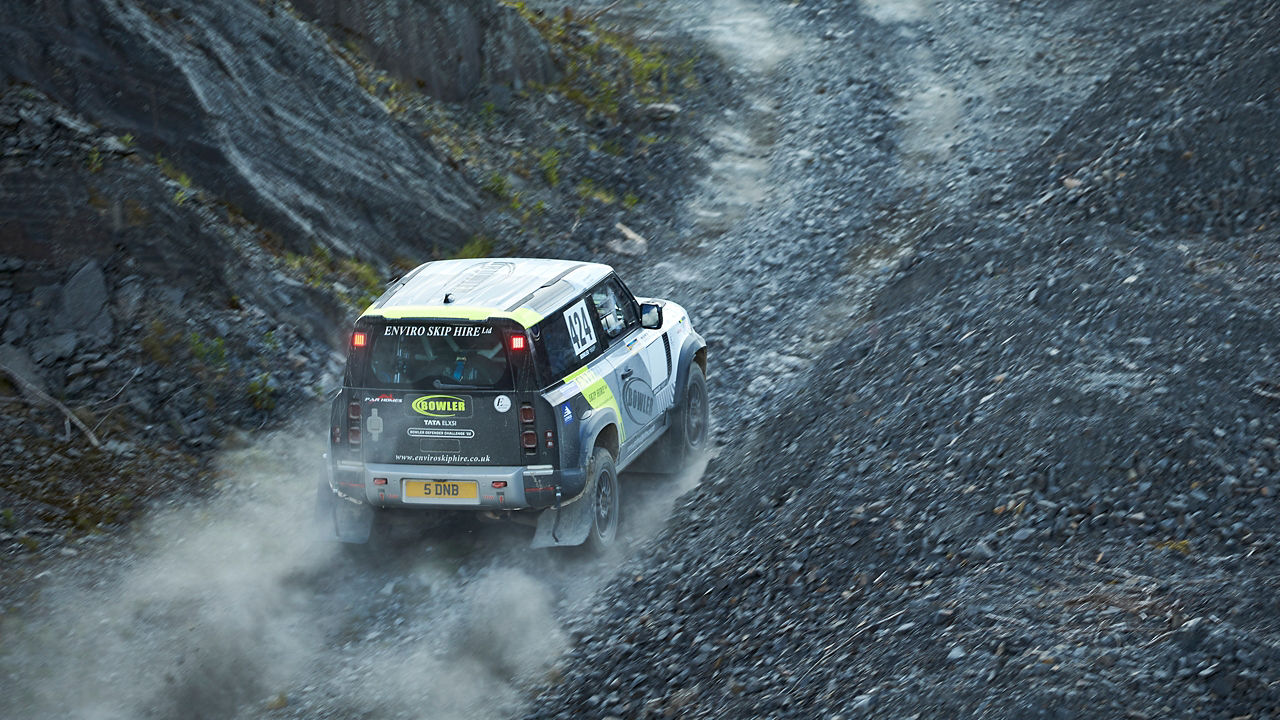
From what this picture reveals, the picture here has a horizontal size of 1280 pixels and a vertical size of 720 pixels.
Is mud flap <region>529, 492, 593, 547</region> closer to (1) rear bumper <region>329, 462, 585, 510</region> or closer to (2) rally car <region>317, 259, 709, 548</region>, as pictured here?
(2) rally car <region>317, 259, 709, 548</region>

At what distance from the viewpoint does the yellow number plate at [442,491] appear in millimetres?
8773

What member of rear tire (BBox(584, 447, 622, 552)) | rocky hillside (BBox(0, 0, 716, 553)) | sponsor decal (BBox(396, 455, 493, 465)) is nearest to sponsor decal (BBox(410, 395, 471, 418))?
sponsor decal (BBox(396, 455, 493, 465))

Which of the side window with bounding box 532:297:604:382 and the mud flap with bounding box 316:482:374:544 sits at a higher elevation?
the side window with bounding box 532:297:604:382

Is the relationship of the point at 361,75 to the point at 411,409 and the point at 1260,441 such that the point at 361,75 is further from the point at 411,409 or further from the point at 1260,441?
the point at 1260,441

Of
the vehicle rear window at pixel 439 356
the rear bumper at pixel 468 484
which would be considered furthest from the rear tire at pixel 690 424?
the vehicle rear window at pixel 439 356

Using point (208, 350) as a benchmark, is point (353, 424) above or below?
above

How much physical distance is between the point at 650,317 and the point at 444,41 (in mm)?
8789

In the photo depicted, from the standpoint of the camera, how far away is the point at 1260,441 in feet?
25.7

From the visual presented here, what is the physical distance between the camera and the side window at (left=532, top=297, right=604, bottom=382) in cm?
879

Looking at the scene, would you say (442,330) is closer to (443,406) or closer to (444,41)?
(443,406)

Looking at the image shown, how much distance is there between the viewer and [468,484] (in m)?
8.77

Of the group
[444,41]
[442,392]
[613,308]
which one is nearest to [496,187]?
[444,41]

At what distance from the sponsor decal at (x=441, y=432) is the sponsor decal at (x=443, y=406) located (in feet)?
0.35

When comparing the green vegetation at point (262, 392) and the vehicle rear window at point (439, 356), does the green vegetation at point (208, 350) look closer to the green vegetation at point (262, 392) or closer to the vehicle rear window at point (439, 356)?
the green vegetation at point (262, 392)
